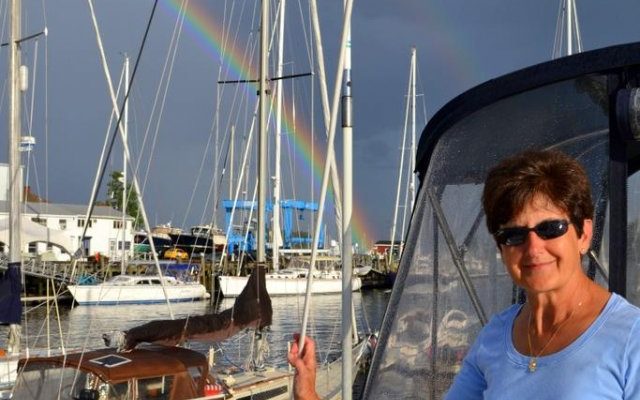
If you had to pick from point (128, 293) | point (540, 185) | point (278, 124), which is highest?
point (278, 124)

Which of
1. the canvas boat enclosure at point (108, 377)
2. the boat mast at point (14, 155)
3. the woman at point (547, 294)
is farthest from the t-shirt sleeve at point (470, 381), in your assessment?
the boat mast at point (14, 155)

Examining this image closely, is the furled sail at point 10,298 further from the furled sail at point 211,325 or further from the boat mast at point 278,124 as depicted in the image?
the boat mast at point 278,124

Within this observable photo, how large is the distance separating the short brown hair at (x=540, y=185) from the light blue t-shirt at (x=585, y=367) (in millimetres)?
285

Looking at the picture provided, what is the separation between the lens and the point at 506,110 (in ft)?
14.1

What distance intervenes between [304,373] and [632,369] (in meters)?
1.30

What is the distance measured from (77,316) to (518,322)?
141 feet

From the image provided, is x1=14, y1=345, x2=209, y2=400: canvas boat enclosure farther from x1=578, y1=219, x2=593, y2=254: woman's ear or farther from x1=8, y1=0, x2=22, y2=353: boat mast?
x1=578, y1=219, x2=593, y2=254: woman's ear

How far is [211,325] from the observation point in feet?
41.6

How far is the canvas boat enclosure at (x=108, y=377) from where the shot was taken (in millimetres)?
9570

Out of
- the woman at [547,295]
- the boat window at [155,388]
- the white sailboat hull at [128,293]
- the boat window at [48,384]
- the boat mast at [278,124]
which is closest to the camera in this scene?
the woman at [547,295]

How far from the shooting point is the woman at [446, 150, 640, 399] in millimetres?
2062

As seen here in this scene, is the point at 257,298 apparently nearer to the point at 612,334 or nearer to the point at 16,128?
the point at 16,128

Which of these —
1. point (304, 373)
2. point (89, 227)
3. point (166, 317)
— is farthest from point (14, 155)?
point (89, 227)

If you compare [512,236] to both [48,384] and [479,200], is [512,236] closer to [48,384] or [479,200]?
[479,200]
